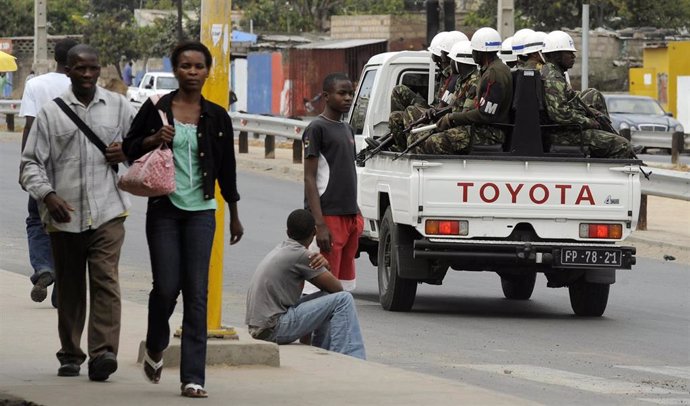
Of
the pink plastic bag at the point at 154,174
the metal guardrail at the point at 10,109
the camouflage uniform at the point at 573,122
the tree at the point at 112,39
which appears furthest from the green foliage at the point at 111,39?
the pink plastic bag at the point at 154,174

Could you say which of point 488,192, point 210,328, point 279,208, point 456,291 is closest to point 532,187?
point 488,192

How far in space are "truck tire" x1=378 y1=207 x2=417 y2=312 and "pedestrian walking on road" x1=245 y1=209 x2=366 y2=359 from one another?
3.35 metres

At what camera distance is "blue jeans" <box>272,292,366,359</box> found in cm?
989

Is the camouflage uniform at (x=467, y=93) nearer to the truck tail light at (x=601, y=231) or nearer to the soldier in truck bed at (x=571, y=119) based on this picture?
the soldier in truck bed at (x=571, y=119)

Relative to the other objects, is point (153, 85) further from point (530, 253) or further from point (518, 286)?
point (530, 253)

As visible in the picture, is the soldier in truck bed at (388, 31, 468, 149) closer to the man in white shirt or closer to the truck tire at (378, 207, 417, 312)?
the truck tire at (378, 207, 417, 312)

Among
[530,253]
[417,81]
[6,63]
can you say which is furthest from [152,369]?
[6,63]

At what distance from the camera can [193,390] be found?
7891mm

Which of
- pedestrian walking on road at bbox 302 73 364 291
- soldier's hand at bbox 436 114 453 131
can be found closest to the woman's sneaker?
pedestrian walking on road at bbox 302 73 364 291

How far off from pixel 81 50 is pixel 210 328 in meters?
1.82

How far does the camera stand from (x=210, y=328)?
935 cm

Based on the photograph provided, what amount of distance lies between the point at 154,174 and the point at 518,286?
768 cm

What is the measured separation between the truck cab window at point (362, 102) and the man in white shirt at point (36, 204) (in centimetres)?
415

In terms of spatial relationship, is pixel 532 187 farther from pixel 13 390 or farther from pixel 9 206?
pixel 9 206
